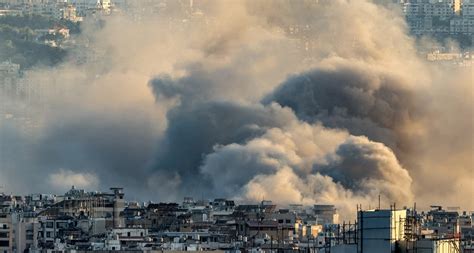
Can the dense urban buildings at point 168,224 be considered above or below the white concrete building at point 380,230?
above

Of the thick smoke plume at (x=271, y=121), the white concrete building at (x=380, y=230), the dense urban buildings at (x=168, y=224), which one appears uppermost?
the thick smoke plume at (x=271, y=121)

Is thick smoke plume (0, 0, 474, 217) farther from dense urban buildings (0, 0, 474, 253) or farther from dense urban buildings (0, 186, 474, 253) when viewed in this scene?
dense urban buildings (0, 186, 474, 253)

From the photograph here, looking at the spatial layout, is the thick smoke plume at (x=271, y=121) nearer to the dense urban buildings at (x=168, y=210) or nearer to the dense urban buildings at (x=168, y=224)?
the dense urban buildings at (x=168, y=210)

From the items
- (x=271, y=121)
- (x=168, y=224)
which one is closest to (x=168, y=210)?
(x=168, y=224)

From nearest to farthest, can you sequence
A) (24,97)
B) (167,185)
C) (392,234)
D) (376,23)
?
(392,234) → (167,185) → (376,23) → (24,97)

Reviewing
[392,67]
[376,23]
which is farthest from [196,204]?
[376,23]

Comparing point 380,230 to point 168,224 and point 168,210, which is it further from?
point 168,210

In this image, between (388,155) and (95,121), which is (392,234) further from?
(95,121)

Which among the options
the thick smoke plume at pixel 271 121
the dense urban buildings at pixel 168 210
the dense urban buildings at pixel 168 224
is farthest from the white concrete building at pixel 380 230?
the thick smoke plume at pixel 271 121
